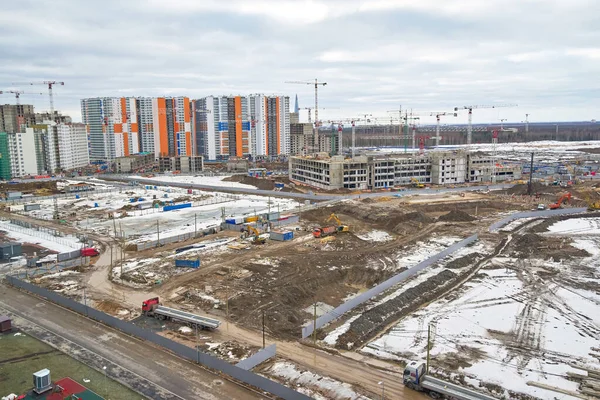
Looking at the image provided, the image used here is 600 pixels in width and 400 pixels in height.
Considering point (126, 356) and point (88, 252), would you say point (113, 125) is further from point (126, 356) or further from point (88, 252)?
point (126, 356)

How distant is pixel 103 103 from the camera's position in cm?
9444

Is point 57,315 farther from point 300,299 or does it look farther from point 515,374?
point 515,374

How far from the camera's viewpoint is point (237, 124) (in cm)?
9844

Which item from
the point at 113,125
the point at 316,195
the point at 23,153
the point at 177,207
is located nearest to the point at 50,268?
the point at 177,207

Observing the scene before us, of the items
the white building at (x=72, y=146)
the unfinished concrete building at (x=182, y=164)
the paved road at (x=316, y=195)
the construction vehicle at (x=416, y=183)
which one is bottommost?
the paved road at (x=316, y=195)

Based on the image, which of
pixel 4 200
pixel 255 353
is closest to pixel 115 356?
pixel 255 353

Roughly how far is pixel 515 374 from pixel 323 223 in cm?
2404

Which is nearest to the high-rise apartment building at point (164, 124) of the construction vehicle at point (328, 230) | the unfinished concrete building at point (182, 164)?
the unfinished concrete building at point (182, 164)

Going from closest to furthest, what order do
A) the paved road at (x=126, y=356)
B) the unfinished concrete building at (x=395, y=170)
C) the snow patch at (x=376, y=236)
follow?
1. the paved road at (x=126, y=356)
2. the snow patch at (x=376, y=236)
3. the unfinished concrete building at (x=395, y=170)

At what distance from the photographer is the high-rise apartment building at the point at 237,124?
319 ft

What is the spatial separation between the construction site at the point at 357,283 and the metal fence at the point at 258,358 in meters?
0.17

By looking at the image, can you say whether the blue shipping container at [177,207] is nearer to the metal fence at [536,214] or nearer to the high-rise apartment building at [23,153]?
the metal fence at [536,214]

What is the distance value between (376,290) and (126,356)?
10937 millimetres

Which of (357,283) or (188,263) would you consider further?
(188,263)
